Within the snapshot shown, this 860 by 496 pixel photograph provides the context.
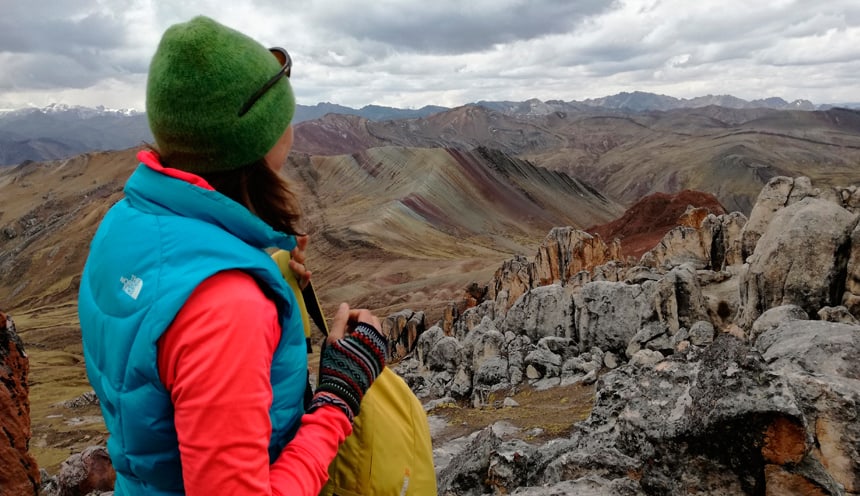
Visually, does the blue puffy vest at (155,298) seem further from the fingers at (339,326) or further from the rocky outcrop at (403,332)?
the rocky outcrop at (403,332)

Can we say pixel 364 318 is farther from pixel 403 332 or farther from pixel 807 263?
pixel 403 332

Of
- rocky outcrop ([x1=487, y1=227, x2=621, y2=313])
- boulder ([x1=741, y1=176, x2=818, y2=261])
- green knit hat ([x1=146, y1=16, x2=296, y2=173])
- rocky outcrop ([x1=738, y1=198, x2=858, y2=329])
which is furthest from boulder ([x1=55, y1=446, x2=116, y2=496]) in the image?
rocky outcrop ([x1=487, y1=227, x2=621, y2=313])

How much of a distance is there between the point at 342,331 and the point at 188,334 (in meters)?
0.99

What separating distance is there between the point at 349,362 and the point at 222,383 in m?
0.78

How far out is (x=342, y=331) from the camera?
284 cm

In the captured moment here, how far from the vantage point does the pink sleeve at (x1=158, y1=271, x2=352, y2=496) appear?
75.2 inches

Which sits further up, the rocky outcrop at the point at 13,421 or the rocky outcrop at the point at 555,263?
the rocky outcrop at the point at 13,421

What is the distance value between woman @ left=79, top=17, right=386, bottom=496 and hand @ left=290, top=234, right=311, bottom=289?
23cm

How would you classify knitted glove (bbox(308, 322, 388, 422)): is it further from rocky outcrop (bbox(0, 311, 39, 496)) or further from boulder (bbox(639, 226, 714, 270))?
boulder (bbox(639, 226, 714, 270))

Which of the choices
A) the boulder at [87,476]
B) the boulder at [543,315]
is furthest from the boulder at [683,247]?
the boulder at [87,476]

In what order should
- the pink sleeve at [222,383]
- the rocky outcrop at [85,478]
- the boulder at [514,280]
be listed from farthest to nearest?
the boulder at [514,280] < the rocky outcrop at [85,478] < the pink sleeve at [222,383]

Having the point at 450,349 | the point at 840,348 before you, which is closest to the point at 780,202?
the point at 450,349

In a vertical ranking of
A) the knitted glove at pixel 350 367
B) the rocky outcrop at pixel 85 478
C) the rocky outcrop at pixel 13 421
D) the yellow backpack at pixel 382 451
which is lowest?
the rocky outcrop at pixel 85 478

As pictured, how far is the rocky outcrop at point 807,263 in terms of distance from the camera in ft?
49.1
